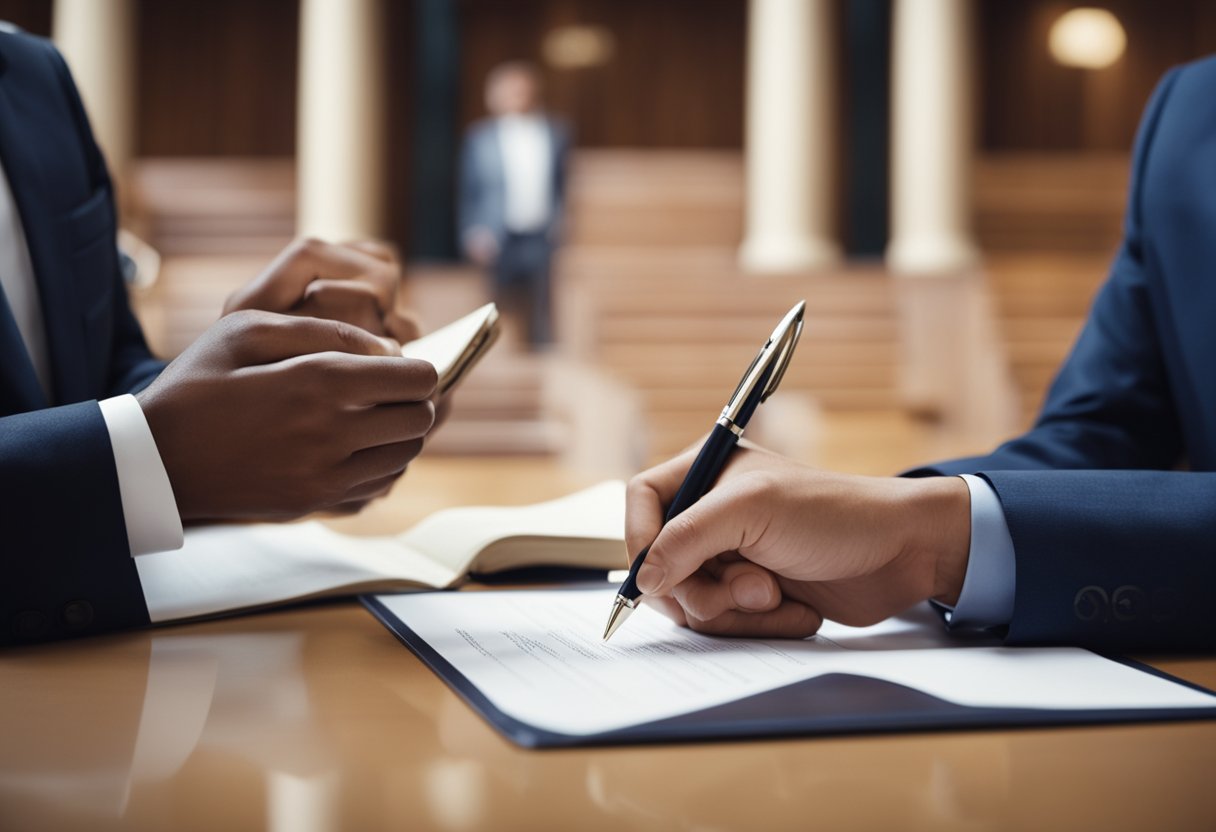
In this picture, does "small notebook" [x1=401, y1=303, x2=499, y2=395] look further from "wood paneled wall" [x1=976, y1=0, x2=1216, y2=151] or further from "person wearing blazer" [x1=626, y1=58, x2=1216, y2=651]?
"wood paneled wall" [x1=976, y1=0, x2=1216, y2=151]

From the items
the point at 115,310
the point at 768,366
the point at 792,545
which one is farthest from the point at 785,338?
the point at 115,310

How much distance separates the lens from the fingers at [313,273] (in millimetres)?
1369

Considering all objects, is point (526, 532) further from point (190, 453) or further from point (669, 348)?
point (669, 348)

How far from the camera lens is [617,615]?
35.3 inches

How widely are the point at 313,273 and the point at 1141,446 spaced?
1.01 m

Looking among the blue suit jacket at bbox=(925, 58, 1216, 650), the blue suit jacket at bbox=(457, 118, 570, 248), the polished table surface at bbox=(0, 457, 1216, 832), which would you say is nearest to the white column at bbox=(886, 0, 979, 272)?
the blue suit jacket at bbox=(457, 118, 570, 248)

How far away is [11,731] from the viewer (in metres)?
0.67

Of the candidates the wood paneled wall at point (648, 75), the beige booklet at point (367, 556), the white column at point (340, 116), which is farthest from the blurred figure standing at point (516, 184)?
the beige booklet at point (367, 556)

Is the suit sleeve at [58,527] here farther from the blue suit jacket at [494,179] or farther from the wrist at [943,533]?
the blue suit jacket at [494,179]

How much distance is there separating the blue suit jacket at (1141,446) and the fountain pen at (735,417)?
0.67 ft

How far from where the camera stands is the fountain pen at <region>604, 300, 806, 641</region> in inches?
36.6

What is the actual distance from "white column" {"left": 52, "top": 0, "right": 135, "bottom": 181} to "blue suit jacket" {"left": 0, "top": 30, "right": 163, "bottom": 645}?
29.4 ft

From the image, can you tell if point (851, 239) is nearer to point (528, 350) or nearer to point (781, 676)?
point (528, 350)

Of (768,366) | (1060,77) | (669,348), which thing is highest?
(1060,77)
